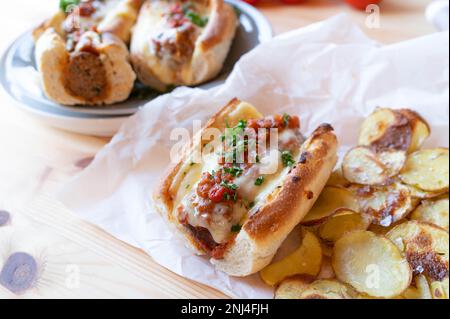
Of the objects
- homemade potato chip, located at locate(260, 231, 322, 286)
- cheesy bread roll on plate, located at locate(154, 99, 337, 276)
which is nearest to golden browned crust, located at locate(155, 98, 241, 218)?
cheesy bread roll on plate, located at locate(154, 99, 337, 276)

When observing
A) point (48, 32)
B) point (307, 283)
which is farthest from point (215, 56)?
point (307, 283)

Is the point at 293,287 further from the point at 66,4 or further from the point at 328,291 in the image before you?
the point at 66,4

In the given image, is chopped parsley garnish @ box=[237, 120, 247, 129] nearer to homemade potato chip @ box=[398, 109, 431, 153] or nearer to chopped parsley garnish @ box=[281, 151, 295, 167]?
chopped parsley garnish @ box=[281, 151, 295, 167]

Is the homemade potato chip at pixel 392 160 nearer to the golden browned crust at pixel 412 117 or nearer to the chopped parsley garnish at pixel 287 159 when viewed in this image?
the golden browned crust at pixel 412 117

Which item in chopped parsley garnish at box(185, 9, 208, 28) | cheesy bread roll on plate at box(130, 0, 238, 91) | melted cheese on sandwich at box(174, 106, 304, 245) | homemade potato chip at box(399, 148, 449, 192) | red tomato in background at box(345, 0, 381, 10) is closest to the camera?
melted cheese on sandwich at box(174, 106, 304, 245)

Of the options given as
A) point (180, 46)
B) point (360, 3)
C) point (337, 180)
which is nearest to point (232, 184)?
point (337, 180)

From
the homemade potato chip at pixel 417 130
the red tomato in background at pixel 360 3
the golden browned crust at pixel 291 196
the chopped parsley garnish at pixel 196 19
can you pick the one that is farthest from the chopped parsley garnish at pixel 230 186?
the red tomato in background at pixel 360 3

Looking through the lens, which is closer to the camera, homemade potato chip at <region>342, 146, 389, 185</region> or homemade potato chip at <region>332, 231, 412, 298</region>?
homemade potato chip at <region>332, 231, 412, 298</region>
